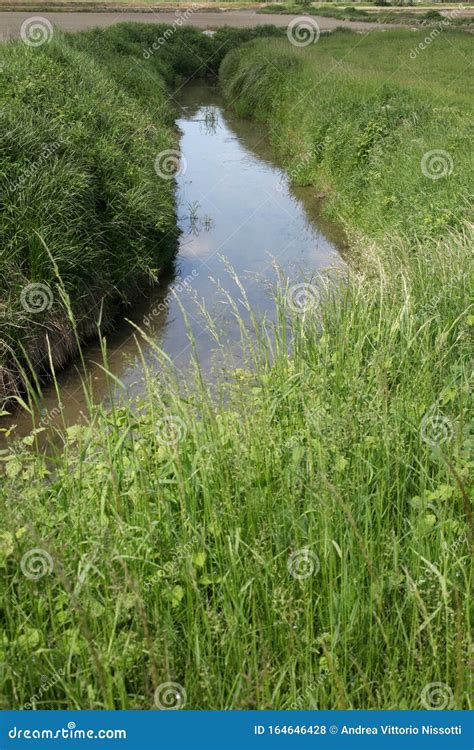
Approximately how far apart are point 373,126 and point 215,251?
10.9 ft

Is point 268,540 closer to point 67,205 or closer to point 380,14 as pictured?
point 67,205

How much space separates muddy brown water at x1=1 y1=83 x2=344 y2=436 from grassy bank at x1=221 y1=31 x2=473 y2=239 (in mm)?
510

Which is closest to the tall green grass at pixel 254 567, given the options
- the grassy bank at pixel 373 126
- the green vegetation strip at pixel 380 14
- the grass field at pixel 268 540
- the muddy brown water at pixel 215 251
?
the grass field at pixel 268 540

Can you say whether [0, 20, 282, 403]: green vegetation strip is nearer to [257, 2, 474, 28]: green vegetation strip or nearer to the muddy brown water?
the muddy brown water

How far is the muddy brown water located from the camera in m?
7.47

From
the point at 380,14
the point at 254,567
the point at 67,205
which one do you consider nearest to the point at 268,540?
the point at 254,567

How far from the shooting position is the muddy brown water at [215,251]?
7469 millimetres

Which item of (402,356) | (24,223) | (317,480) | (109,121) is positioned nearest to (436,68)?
(109,121)

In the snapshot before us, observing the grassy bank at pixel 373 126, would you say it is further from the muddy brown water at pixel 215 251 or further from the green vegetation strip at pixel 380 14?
the green vegetation strip at pixel 380 14

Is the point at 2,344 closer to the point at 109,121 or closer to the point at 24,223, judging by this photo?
the point at 24,223

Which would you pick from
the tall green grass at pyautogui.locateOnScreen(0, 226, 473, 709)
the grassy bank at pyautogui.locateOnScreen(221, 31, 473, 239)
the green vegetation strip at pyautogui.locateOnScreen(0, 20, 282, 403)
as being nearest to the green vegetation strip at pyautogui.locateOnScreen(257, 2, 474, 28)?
the grassy bank at pyautogui.locateOnScreen(221, 31, 473, 239)

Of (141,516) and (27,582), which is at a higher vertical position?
(141,516)

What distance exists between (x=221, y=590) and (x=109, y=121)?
28.6 feet

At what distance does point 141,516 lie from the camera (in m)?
3.42
